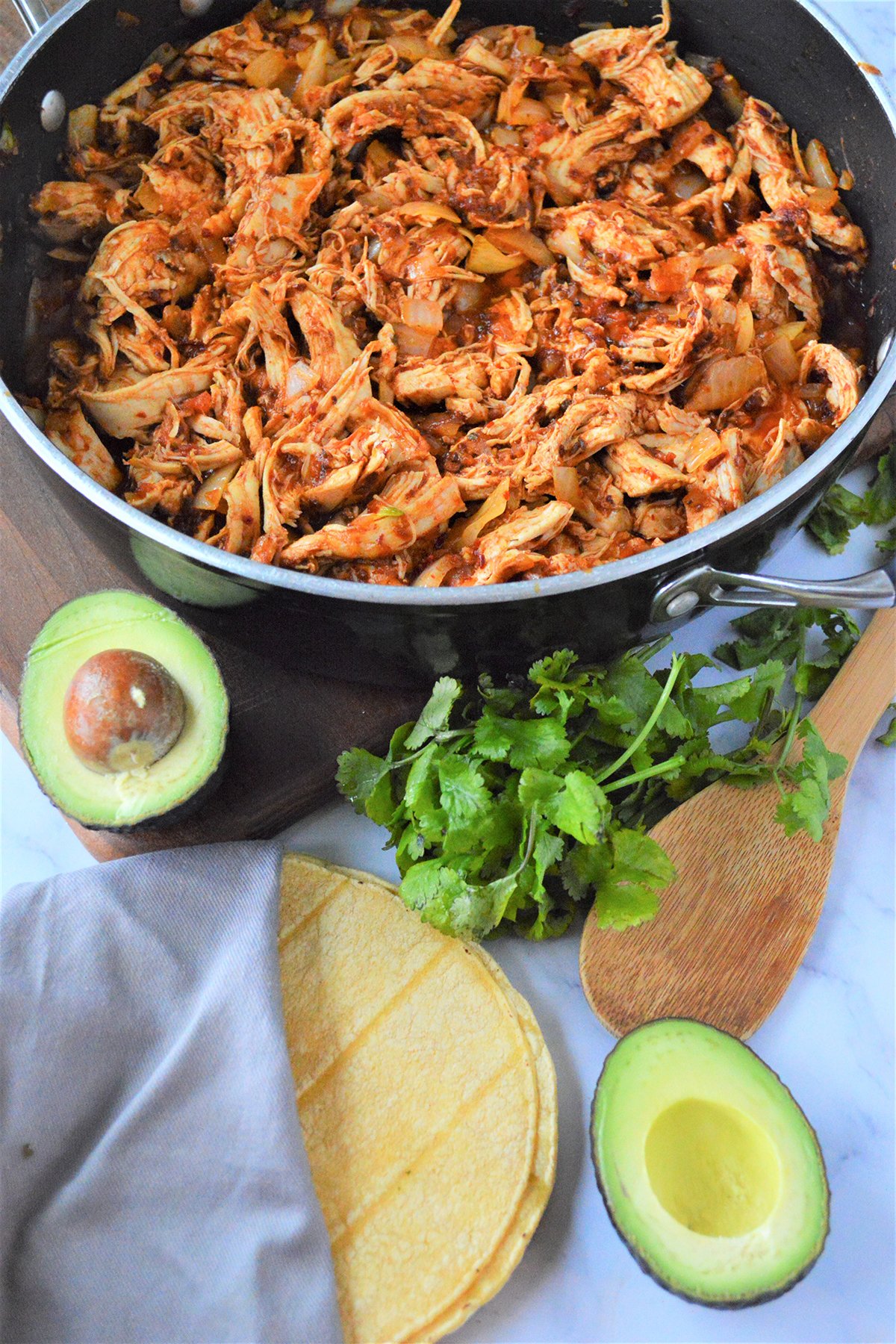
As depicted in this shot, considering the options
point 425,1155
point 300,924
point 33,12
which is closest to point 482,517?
point 300,924

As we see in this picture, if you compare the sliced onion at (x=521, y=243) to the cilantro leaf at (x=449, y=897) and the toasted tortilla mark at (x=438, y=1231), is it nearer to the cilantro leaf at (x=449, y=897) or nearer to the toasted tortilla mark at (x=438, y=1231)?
the cilantro leaf at (x=449, y=897)

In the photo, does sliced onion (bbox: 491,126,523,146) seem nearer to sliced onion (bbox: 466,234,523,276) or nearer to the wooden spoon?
sliced onion (bbox: 466,234,523,276)

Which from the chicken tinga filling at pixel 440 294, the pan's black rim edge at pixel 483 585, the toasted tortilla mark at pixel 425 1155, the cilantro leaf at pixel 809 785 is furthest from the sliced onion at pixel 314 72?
the toasted tortilla mark at pixel 425 1155

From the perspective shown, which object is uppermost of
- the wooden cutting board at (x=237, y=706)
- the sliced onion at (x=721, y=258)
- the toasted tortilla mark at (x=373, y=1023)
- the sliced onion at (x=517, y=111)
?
the sliced onion at (x=517, y=111)

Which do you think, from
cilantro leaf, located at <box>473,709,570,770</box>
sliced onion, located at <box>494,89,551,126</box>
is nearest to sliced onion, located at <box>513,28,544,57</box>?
sliced onion, located at <box>494,89,551,126</box>

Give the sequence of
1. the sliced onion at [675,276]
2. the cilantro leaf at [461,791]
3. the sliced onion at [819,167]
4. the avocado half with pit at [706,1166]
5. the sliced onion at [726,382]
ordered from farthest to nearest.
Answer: the sliced onion at [819,167] < the sliced onion at [675,276] < the sliced onion at [726,382] < the cilantro leaf at [461,791] < the avocado half with pit at [706,1166]

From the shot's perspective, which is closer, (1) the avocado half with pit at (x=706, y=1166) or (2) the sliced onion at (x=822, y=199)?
(1) the avocado half with pit at (x=706, y=1166)
